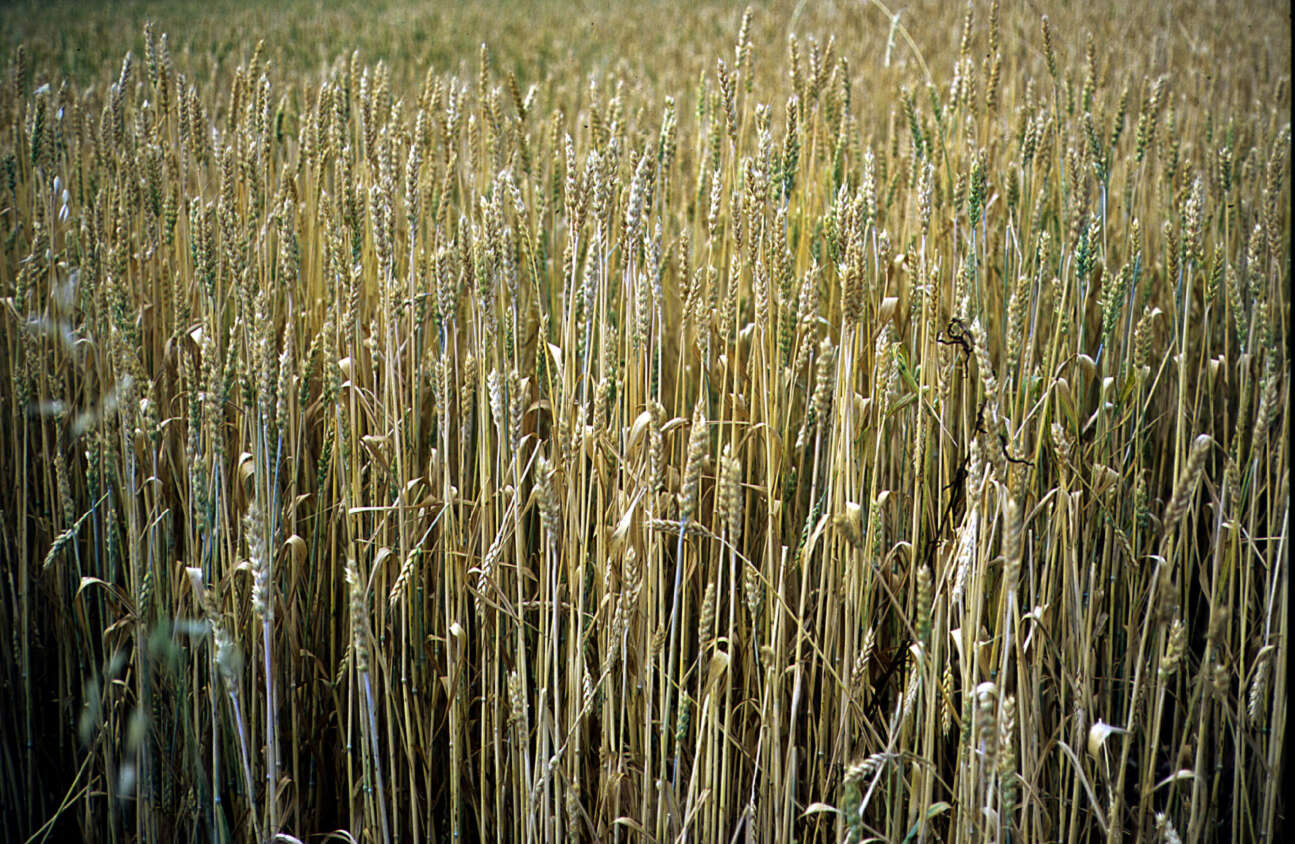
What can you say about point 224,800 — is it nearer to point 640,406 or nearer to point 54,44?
point 640,406

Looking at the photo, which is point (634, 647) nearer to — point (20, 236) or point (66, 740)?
point (66, 740)

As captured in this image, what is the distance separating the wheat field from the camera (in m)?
0.89

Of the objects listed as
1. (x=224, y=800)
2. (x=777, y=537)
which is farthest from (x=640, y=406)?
(x=224, y=800)

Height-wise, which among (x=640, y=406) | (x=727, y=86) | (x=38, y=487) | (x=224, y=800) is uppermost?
(x=727, y=86)

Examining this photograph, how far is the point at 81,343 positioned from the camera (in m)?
1.34

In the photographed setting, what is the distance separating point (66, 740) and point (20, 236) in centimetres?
89

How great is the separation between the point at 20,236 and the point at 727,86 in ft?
4.06

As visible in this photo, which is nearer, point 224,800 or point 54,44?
point 224,800

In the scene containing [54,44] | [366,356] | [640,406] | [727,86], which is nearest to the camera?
[640,406]

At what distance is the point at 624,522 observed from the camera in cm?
94

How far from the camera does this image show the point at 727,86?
1247 millimetres

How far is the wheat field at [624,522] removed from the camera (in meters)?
0.89

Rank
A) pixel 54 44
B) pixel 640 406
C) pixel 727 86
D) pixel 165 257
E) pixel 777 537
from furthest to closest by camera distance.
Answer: pixel 54 44, pixel 165 257, pixel 727 86, pixel 640 406, pixel 777 537

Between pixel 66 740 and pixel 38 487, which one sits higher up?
pixel 38 487
